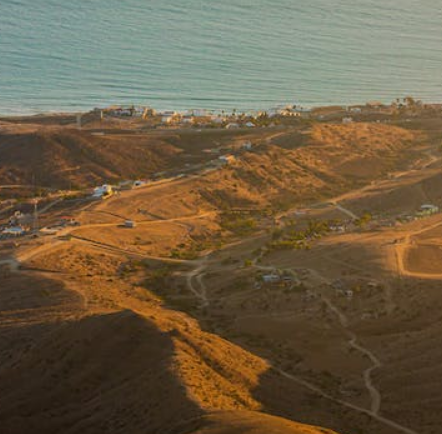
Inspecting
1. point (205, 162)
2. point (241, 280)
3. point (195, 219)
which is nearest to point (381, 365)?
point (241, 280)

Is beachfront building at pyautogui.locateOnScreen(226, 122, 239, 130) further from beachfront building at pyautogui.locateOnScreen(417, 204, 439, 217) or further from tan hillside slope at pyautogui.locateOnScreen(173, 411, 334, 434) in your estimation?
tan hillside slope at pyautogui.locateOnScreen(173, 411, 334, 434)

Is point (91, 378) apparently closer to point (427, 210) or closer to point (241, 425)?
point (241, 425)

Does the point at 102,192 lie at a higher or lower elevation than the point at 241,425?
higher

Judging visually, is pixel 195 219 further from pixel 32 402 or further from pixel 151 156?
pixel 32 402

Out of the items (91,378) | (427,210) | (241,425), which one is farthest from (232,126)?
(241,425)

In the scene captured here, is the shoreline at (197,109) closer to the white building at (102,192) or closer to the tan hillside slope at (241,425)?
the white building at (102,192)

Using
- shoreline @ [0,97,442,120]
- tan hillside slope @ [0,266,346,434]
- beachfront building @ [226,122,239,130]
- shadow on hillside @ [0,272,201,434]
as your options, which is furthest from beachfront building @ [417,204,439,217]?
shoreline @ [0,97,442,120]

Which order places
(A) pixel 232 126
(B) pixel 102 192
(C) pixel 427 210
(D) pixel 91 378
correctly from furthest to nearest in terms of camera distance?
(A) pixel 232 126
(B) pixel 102 192
(C) pixel 427 210
(D) pixel 91 378

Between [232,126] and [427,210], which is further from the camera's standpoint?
[232,126]

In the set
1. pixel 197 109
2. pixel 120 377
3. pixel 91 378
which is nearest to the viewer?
pixel 120 377

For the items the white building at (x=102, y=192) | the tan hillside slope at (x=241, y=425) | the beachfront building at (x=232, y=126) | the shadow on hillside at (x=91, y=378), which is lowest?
the shadow on hillside at (x=91, y=378)

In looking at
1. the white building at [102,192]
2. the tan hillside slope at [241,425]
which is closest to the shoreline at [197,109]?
the white building at [102,192]
